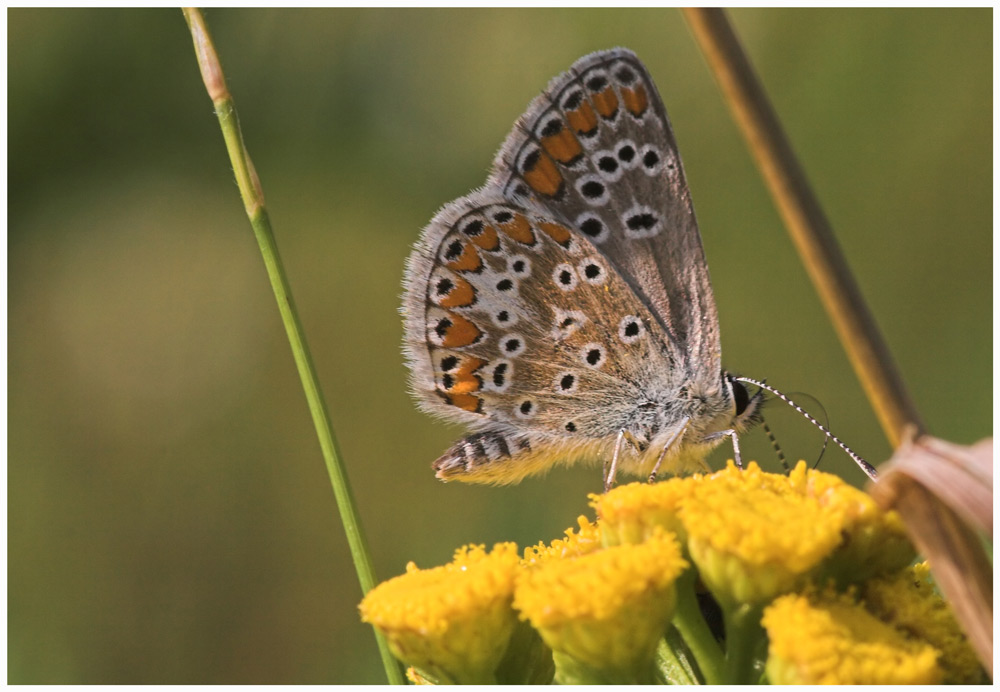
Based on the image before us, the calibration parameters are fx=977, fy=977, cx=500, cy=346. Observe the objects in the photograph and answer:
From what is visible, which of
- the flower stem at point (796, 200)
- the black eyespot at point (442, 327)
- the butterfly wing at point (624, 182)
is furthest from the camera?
the black eyespot at point (442, 327)

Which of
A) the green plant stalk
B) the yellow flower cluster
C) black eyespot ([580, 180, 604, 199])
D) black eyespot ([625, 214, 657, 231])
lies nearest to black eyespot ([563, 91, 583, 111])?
black eyespot ([580, 180, 604, 199])

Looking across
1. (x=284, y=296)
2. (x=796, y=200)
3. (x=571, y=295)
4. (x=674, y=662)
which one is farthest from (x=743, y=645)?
(x=571, y=295)

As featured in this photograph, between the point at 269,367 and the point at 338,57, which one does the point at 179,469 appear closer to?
the point at 269,367

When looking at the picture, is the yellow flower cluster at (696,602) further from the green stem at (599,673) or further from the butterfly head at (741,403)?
the butterfly head at (741,403)

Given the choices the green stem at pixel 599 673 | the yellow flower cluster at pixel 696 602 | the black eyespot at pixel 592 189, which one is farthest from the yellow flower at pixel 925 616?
the black eyespot at pixel 592 189

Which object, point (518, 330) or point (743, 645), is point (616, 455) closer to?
point (518, 330)
